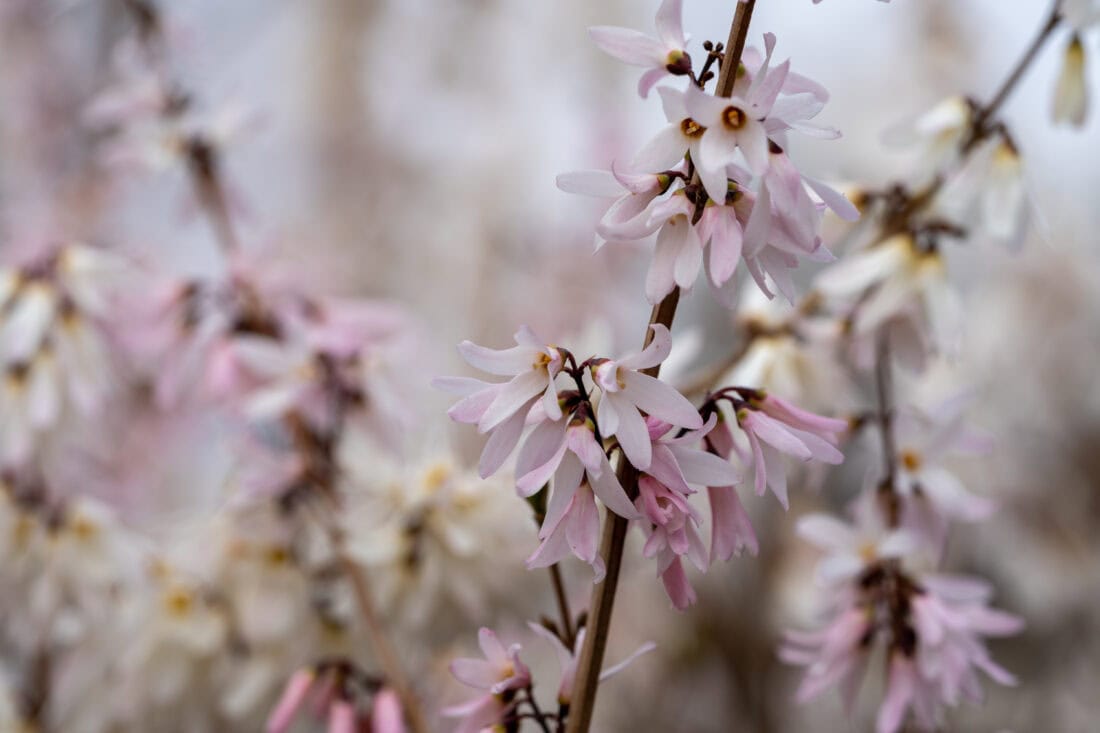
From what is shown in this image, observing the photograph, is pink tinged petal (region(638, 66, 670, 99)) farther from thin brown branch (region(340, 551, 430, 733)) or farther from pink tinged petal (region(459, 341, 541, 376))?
thin brown branch (region(340, 551, 430, 733))

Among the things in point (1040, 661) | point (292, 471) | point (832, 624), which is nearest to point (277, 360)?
point (292, 471)

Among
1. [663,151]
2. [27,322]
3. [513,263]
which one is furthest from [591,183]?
[513,263]

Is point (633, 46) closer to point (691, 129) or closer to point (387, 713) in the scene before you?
point (691, 129)

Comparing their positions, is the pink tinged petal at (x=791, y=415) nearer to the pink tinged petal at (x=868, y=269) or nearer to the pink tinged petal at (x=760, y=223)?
the pink tinged petal at (x=760, y=223)

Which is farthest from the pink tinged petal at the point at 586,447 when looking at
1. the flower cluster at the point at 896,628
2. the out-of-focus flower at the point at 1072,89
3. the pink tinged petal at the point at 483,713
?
the out-of-focus flower at the point at 1072,89

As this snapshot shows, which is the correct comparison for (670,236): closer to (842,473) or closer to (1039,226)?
(1039,226)

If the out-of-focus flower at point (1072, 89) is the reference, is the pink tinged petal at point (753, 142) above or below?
below

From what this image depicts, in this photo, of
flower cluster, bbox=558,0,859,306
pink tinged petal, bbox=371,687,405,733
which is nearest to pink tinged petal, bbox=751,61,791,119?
flower cluster, bbox=558,0,859,306
